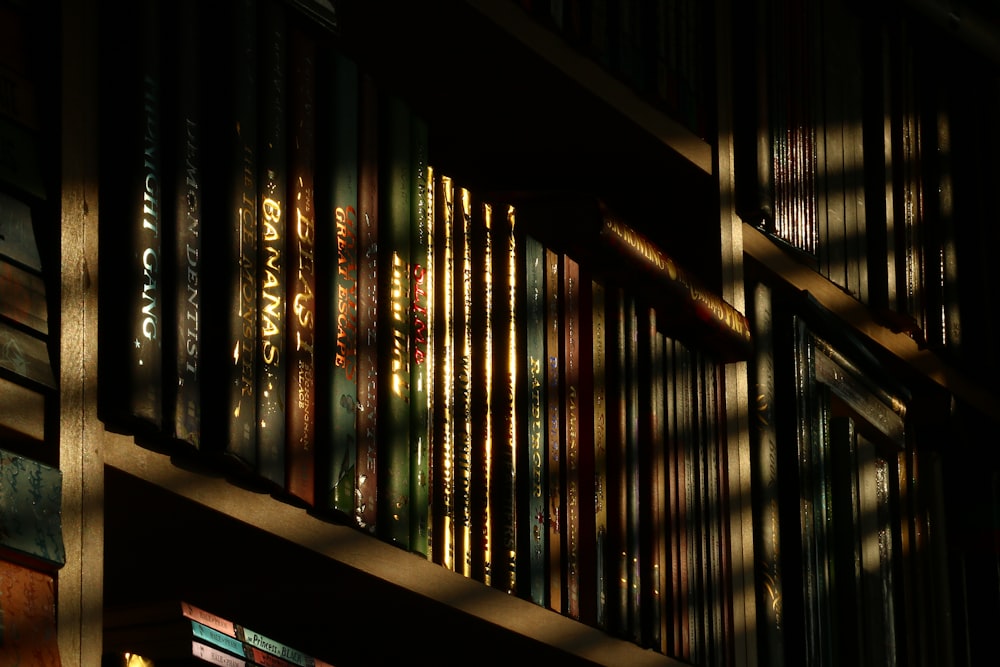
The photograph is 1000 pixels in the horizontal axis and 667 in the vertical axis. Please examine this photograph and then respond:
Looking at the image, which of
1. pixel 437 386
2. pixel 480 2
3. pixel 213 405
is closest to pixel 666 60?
pixel 480 2

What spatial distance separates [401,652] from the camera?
1.32 metres

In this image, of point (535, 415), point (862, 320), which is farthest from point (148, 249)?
point (862, 320)

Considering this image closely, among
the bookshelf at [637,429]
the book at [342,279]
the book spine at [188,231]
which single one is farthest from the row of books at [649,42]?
the book spine at [188,231]

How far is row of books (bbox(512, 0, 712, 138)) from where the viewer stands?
1.40 metres

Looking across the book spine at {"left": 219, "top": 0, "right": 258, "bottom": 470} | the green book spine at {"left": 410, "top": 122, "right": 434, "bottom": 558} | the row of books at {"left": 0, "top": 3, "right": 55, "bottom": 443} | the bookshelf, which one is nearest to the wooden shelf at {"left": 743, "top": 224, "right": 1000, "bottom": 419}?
the bookshelf

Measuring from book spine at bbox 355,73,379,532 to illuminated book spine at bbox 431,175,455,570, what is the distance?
0.28ft

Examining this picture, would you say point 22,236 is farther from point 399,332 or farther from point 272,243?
point 399,332

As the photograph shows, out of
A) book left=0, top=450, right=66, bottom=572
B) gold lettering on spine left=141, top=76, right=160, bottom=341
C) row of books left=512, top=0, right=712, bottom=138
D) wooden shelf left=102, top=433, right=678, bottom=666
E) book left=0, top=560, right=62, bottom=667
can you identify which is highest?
row of books left=512, top=0, right=712, bottom=138

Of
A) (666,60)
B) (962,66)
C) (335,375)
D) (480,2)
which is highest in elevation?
(962,66)

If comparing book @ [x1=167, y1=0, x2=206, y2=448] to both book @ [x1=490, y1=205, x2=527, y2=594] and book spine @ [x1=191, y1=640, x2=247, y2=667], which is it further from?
book @ [x1=490, y1=205, x2=527, y2=594]

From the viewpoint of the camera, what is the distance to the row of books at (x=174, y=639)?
1.00m

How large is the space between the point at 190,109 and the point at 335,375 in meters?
0.19

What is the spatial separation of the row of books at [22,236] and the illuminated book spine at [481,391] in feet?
1.37

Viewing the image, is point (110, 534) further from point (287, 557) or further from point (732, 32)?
point (732, 32)
